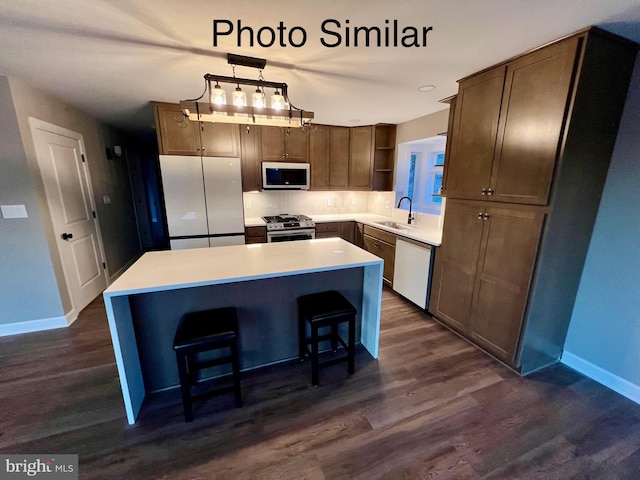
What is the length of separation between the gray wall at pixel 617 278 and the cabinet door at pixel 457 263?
78cm

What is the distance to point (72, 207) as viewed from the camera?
9.73ft

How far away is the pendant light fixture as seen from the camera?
1638 millimetres

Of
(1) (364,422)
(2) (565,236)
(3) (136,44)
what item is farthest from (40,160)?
(2) (565,236)

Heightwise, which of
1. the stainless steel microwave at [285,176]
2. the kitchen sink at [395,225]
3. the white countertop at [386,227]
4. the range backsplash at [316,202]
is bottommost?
the kitchen sink at [395,225]

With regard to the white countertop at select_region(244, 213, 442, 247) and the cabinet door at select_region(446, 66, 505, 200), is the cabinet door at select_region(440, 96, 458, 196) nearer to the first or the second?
the cabinet door at select_region(446, 66, 505, 200)

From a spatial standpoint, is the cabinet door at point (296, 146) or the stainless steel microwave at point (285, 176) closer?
the stainless steel microwave at point (285, 176)

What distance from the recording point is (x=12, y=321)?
2537mm

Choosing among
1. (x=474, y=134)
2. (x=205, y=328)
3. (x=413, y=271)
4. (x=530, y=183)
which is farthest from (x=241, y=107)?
(x=413, y=271)

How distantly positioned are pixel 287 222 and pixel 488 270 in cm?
248

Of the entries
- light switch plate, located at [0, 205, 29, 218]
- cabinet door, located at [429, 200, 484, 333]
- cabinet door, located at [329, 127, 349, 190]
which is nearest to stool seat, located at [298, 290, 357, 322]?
cabinet door, located at [429, 200, 484, 333]

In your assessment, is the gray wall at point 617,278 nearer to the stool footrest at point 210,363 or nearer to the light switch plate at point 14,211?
the stool footrest at point 210,363

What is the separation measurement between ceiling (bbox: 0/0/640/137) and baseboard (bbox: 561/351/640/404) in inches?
90.1

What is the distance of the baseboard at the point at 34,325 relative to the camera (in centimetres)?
252

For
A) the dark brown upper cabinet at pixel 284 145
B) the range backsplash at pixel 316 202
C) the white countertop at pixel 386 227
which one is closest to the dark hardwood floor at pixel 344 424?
the white countertop at pixel 386 227
